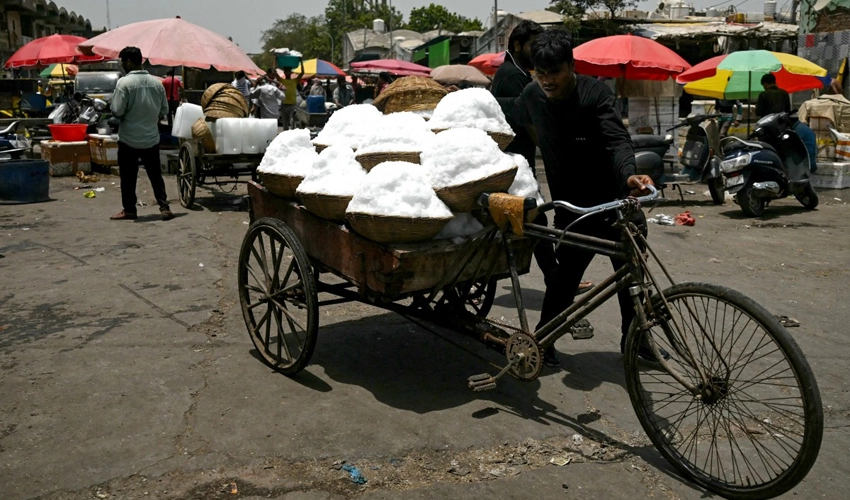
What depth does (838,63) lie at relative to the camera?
16594 mm

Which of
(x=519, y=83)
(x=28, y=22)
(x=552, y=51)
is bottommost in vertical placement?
(x=519, y=83)

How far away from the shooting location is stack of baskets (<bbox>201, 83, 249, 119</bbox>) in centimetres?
955

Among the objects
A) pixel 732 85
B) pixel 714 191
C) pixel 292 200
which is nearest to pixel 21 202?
pixel 292 200

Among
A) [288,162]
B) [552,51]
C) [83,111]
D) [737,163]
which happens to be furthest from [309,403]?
[83,111]

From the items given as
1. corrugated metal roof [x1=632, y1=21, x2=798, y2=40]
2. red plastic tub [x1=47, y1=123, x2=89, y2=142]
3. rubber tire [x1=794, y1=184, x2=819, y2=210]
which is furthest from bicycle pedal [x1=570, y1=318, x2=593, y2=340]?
corrugated metal roof [x1=632, y1=21, x2=798, y2=40]

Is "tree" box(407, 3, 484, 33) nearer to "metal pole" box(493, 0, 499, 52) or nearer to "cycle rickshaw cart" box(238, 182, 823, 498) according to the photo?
"metal pole" box(493, 0, 499, 52)

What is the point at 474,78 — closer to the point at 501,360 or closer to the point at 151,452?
the point at 501,360

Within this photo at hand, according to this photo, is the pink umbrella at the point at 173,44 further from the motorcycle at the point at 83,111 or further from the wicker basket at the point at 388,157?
the wicker basket at the point at 388,157

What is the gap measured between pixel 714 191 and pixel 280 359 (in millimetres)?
8078

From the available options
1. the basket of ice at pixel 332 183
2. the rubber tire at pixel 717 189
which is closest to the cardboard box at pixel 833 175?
the rubber tire at pixel 717 189

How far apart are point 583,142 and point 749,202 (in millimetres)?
6298

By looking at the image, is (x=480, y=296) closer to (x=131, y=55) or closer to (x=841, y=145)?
(x=131, y=55)

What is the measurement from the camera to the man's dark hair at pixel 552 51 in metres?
3.66

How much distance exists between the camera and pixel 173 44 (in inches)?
435
